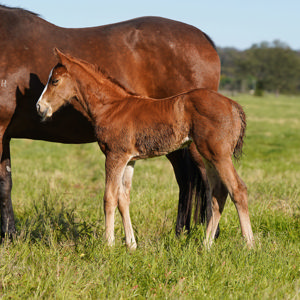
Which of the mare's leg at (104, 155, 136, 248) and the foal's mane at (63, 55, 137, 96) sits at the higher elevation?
the foal's mane at (63, 55, 137, 96)

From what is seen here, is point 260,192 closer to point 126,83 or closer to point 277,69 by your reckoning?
point 126,83

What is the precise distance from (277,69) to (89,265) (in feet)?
293

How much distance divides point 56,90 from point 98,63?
81 cm

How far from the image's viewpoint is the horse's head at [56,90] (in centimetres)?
335

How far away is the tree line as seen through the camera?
83688 millimetres

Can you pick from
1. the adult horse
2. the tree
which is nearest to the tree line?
the tree

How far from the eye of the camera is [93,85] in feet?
11.4

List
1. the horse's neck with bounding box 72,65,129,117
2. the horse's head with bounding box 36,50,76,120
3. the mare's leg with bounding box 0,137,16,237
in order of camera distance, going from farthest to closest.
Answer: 1. the mare's leg with bounding box 0,137,16,237
2. the horse's neck with bounding box 72,65,129,117
3. the horse's head with bounding box 36,50,76,120

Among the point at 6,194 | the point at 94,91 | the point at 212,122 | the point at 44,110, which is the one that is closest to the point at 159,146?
the point at 212,122

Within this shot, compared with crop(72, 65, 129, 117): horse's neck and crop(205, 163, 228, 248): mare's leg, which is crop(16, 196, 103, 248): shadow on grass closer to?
crop(205, 163, 228, 248): mare's leg

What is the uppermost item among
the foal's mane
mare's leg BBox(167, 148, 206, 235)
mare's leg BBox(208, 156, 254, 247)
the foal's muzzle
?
the foal's mane

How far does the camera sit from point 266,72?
87.8 m

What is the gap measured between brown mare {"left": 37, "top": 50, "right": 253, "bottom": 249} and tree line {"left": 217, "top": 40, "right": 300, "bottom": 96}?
81002mm

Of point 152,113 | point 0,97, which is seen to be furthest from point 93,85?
point 0,97
